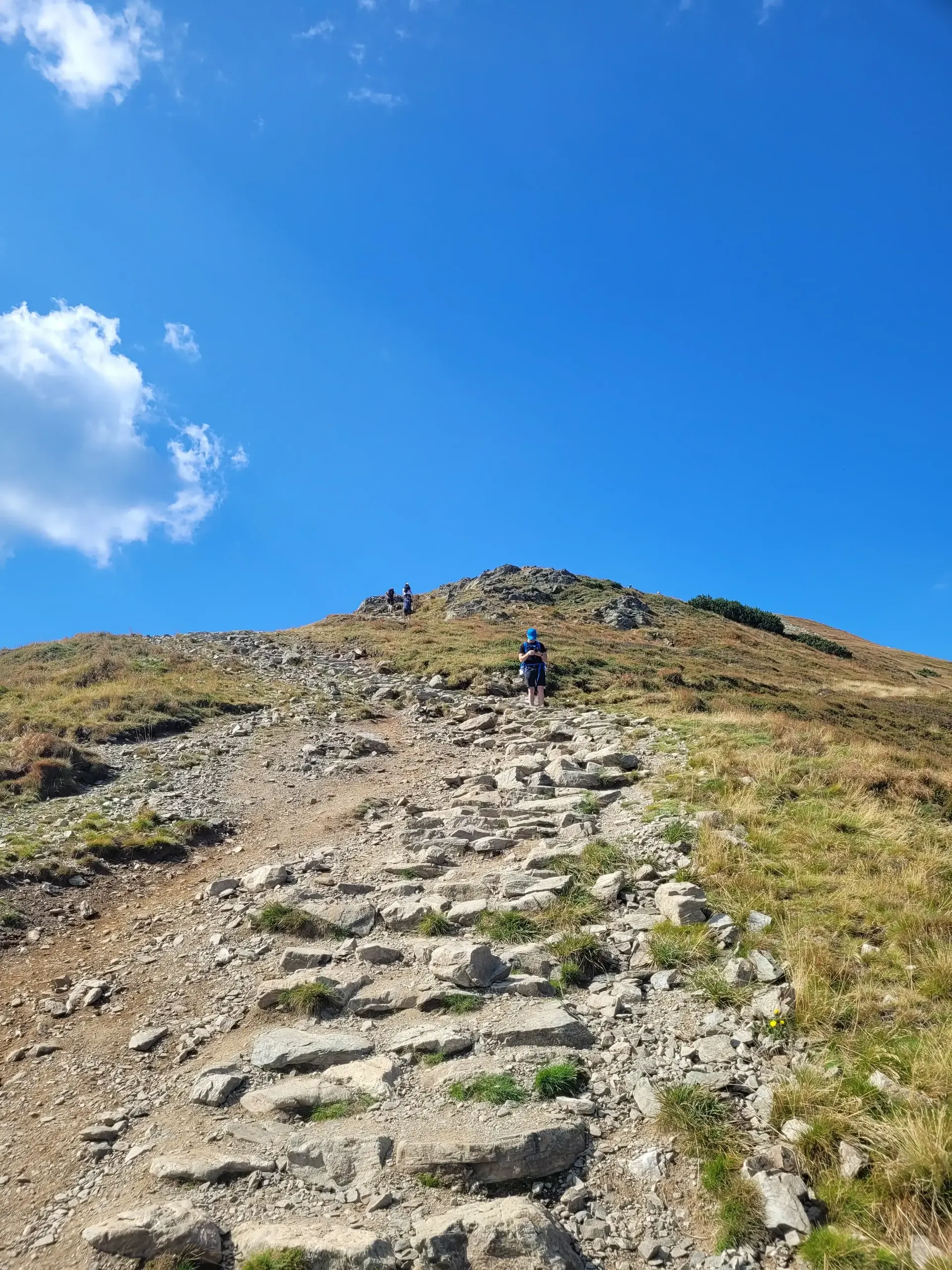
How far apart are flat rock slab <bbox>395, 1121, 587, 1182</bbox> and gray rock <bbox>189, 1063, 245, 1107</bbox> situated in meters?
1.77

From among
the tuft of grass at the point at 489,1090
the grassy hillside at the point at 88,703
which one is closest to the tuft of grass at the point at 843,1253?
the tuft of grass at the point at 489,1090

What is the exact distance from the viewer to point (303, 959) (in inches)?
348

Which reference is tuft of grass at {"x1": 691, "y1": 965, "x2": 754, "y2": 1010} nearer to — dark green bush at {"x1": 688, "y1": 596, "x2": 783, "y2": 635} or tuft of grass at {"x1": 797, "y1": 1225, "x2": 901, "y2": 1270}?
tuft of grass at {"x1": 797, "y1": 1225, "x2": 901, "y2": 1270}

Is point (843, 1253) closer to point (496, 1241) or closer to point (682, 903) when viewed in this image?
point (496, 1241)

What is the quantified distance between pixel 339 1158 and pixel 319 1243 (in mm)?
854

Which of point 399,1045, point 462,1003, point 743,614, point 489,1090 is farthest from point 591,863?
point 743,614

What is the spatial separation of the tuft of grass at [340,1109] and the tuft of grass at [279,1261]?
1350 mm

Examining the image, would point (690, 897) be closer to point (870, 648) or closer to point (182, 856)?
point (182, 856)

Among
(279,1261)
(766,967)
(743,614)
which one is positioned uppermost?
(743,614)

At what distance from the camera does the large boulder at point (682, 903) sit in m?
8.87

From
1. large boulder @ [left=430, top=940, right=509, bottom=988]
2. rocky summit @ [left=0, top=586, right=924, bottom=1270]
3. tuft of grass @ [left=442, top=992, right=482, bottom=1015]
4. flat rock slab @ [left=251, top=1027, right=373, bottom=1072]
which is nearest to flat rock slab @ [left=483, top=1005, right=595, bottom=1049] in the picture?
rocky summit @ [left=0, top=586, right=924, bottom=1270]

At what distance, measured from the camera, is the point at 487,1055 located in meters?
6.80

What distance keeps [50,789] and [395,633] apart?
24163 mm

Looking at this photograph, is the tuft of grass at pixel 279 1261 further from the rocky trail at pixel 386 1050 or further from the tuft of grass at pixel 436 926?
the tuft of grass at pixel 436 926
